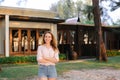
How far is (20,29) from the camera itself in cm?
2417

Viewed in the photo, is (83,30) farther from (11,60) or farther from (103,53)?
(11,60)

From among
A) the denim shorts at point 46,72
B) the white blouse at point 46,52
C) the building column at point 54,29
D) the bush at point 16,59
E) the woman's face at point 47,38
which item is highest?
the building column at point 54,29

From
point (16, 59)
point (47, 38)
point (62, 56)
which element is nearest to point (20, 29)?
point (16, 59)

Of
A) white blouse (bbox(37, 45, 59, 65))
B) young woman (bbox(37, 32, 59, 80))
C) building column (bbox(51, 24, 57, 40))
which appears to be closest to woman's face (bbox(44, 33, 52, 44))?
young woman (bbox(37, 32, 59, 80))

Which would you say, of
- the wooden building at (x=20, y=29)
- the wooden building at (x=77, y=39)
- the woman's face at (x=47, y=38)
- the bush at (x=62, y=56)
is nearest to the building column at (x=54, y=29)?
the wooden building at (x=20, y=29)

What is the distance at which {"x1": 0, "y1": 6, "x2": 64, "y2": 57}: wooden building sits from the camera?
22.9 m

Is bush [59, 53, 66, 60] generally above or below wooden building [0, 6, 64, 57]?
below

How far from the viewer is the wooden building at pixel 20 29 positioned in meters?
22.9

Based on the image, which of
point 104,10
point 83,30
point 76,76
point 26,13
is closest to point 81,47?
point 83,30

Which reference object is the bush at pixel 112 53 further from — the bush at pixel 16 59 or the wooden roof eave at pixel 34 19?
the bush at pixel 16 59

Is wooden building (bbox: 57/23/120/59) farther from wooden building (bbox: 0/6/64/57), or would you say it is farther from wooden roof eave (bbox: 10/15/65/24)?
wooden building (bbox: 0/6/64/57)

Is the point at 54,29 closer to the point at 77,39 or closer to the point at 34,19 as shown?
the point at 34,19

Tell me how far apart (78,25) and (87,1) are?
593cm

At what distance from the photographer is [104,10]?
27000 mm
